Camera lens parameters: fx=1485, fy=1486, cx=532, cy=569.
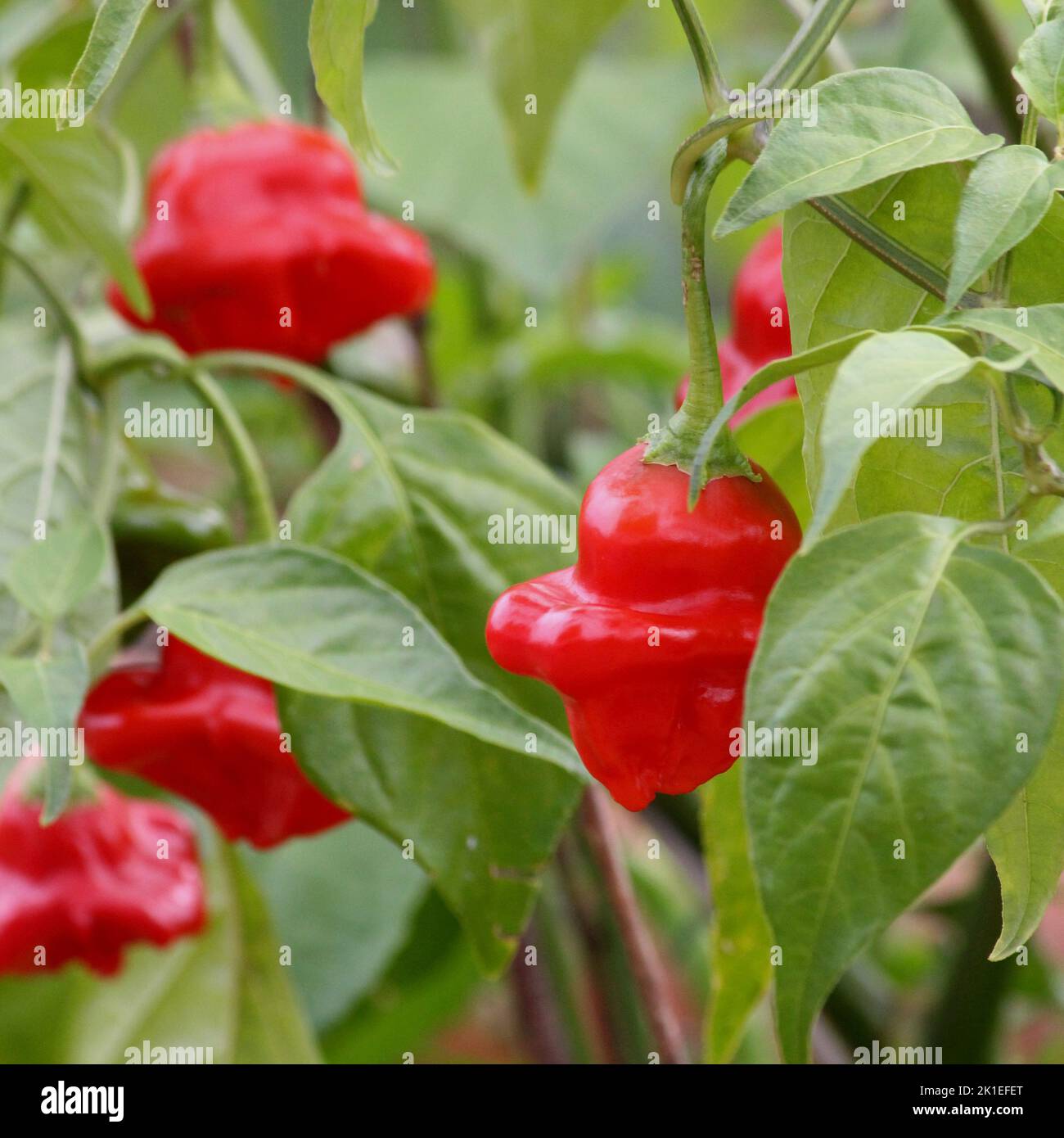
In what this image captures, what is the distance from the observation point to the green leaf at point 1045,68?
319mm

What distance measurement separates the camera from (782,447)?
1.59 ft

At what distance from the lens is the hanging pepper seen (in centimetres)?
49

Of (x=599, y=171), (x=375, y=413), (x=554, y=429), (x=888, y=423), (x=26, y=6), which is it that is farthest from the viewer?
(x=554, y=429)

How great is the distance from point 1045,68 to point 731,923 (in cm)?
30

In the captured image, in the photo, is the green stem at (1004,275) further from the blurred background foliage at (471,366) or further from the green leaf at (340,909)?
the green leaf at (340,909)

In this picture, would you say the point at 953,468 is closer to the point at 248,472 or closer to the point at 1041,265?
the point at 1041,265

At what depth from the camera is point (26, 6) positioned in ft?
2.66

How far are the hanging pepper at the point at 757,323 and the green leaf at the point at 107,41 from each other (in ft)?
0.80

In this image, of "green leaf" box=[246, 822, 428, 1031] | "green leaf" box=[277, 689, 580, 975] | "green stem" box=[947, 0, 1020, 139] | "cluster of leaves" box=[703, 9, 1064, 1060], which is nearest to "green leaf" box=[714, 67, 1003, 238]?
"cluster of leaves" box=[703, 9, 1064, 1060]

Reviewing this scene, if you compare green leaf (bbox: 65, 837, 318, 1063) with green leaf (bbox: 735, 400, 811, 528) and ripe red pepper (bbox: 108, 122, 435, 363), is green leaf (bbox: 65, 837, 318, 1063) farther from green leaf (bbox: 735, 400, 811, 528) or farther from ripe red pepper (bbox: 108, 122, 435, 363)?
green leaf (bbox: 735, 400, 811, 528)

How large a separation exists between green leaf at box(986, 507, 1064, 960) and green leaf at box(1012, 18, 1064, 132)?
89mm
